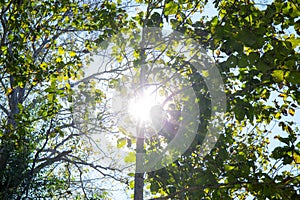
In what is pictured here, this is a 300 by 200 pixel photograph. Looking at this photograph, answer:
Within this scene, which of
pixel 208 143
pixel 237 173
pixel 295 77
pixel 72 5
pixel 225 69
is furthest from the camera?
pixel 72 5

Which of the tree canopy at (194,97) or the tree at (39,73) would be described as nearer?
the tree canopy at (194,97)

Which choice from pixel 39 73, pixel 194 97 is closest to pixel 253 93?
pixel 194 97

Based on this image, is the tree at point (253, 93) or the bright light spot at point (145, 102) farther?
the bright light spot at point (145, 102)

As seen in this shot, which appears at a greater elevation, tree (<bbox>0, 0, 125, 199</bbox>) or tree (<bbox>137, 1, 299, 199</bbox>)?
tree (<bbox>0, 0, 125, 199</bbox>)

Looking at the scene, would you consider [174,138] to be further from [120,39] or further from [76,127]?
[76,127]

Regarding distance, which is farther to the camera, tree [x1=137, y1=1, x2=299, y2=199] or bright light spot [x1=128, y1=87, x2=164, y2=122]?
bright light spot [x1=128, y1=87, x2=164, y2=122]

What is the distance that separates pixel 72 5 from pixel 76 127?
405cm

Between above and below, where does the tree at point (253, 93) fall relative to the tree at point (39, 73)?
A: below

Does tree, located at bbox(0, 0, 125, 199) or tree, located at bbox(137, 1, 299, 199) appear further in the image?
tree, located at bbox(0, 0, 125, 199)

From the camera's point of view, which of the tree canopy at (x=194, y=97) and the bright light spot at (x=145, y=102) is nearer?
the tree canopy at (x=194, y=97)

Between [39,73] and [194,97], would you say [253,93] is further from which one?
[39,73]

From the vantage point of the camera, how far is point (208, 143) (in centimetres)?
444

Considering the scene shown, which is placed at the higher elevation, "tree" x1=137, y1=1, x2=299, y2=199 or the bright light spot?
the bright light spot

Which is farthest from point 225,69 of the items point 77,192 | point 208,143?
point 77,192
